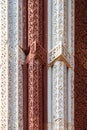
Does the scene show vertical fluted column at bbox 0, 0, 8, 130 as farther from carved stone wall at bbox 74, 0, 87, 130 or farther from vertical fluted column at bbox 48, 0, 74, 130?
carved stone wall at bbox 74, 0, 87, 130

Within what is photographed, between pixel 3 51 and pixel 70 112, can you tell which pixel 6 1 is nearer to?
pixel 3 51

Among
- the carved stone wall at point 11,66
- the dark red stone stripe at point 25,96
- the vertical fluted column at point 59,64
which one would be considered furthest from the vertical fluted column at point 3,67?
the vertical fluted column at point 59,64

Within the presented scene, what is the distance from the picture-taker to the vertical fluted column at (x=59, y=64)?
241 centimetres

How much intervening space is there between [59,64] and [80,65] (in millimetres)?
256

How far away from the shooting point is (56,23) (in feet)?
8.18

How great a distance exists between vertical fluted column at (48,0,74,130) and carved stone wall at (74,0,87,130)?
0.12 metres

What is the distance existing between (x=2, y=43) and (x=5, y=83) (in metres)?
0.25

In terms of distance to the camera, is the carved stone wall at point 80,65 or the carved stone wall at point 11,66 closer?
the carved stone wall at point 11,66

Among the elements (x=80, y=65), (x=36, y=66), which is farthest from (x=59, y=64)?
(x=80, y=65)

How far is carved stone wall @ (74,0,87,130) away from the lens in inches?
103

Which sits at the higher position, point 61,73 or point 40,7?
point 40,7

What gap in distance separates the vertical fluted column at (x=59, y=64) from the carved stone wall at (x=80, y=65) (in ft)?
0.39

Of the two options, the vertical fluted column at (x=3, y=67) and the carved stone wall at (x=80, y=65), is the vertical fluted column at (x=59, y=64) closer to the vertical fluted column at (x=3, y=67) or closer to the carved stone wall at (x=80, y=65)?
the carved stone wall at (x=80, y=65)

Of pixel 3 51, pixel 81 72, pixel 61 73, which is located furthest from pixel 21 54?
pixel 81 72
